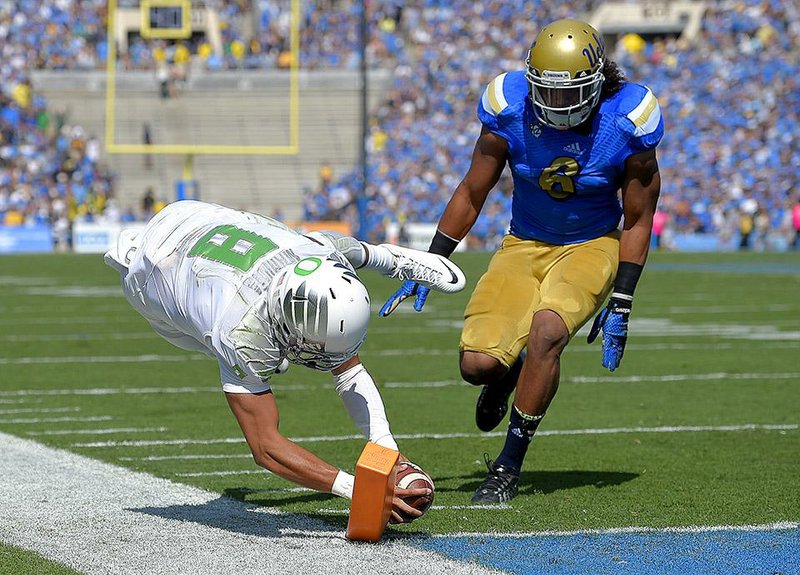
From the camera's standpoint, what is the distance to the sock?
17.4 ft

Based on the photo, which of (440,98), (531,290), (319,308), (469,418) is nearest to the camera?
(319,308)

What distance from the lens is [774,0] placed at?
33750 millimetres

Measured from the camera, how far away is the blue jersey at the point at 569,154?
5383mm

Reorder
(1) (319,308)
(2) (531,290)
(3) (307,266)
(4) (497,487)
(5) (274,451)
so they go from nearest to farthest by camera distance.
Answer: (1) (319,308), (3) (307,266), (5) (274,451), (4) (497,487), (2) (531,290)

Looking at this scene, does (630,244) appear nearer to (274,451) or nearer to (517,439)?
(517,439)

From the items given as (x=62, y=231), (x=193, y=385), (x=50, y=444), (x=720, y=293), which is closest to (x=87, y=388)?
(x=193, y=385)

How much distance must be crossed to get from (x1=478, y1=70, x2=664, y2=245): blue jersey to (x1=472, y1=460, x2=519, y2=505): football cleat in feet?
3.20


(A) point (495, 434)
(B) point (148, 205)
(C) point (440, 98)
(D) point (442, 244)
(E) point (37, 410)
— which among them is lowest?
(B) point (148, 205)

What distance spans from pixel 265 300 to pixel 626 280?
5.78 ft

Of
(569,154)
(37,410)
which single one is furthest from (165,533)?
(37,410)

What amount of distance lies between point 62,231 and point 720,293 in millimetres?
18820

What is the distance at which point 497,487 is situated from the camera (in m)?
5.18

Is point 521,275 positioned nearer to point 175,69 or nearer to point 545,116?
point 545,116

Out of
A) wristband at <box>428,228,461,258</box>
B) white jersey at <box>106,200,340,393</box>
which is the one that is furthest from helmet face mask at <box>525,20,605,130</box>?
white jersey at <box>106,200,340,393</box>
